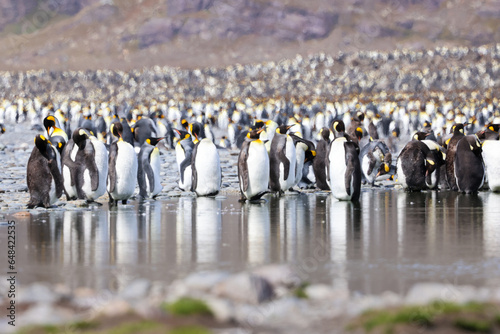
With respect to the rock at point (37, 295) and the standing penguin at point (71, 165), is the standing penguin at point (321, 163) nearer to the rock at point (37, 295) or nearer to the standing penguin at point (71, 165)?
the standing penguin at point (71, 165)

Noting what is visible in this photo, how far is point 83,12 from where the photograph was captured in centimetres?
10050

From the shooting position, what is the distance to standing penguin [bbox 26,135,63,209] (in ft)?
32.0

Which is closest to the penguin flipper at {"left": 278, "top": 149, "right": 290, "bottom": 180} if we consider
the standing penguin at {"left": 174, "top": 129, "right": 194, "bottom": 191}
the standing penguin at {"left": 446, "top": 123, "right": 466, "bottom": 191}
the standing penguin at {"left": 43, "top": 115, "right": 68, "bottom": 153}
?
the standing penguin at {"left": 174, "top": 129, "right": 194, "bottom": 191}

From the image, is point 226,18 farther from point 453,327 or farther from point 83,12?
point 453,327

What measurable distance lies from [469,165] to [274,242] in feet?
16.8

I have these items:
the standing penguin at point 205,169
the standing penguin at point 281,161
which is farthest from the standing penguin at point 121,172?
the standing penguin at point 281,161

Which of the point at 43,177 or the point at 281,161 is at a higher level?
the point at 281,161

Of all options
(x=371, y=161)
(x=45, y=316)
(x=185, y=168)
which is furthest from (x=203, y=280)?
(x=371, y=161)

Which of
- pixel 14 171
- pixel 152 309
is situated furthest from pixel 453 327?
pixel 14 171

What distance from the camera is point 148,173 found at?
36.9 ft

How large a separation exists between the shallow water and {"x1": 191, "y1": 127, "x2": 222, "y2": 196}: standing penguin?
0.76 m

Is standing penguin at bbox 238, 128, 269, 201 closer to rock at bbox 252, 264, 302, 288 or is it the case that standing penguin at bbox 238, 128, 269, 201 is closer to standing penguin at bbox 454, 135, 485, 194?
standing penguin at bbox 454, 135, 485, 194

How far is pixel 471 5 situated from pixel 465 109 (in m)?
65.7

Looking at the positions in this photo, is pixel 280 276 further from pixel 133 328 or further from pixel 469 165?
pixel 469 165
